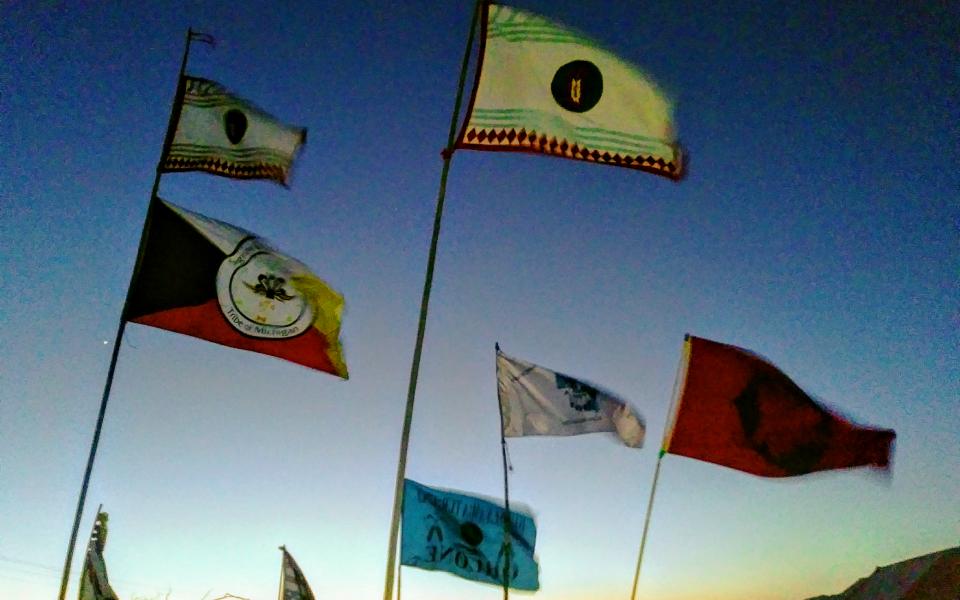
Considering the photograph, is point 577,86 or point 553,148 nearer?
point 553,148

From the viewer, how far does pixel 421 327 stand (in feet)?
31.0

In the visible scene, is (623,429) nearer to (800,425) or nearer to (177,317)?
(800,425)

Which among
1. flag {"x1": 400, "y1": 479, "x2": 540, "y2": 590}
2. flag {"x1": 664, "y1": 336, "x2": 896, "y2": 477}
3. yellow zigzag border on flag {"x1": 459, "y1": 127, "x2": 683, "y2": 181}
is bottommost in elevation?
flag {"x1": 400, "y1": 479, "x2": 540, "y2": 590}

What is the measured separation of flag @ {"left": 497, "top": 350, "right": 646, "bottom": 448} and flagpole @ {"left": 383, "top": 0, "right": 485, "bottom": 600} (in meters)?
3.61

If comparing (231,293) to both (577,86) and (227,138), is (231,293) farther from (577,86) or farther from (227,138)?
(577,86)

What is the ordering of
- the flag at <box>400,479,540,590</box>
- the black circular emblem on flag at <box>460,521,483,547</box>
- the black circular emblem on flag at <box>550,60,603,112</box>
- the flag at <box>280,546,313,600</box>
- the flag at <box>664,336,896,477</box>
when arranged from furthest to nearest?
1. the flag at <box>280,546,313,600</box>
2. the black circular emblem on flag at <box>460,521,483,547</box>
3. the flag at <box>400,479,540,590</box>
4. the flag at <box>664,336,896,477</box>
5. the black circular emblem on flag at <box>550,60,603,112</box>

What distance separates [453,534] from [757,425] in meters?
5.27

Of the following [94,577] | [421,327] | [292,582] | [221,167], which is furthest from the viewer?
[292,582]

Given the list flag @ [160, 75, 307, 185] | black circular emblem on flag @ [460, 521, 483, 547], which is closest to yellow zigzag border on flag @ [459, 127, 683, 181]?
flag @ [160, 75, 307, 185]

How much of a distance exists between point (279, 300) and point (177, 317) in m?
1.42

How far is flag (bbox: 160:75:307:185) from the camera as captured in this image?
1228 cm

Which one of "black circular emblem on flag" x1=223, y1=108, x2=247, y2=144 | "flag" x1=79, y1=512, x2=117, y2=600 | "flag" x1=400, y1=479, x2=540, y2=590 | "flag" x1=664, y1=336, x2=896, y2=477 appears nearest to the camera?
"flag" x1=664, y1=336, x2=896, y2=477

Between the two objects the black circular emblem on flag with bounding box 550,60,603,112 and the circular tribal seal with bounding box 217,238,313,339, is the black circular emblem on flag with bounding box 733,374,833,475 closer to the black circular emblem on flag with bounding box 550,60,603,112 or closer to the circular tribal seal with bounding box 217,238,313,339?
the black circular emblem on flag with bounding box 550,60,603,112

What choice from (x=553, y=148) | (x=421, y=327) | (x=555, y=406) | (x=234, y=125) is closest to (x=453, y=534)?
(x=555, y=406)
